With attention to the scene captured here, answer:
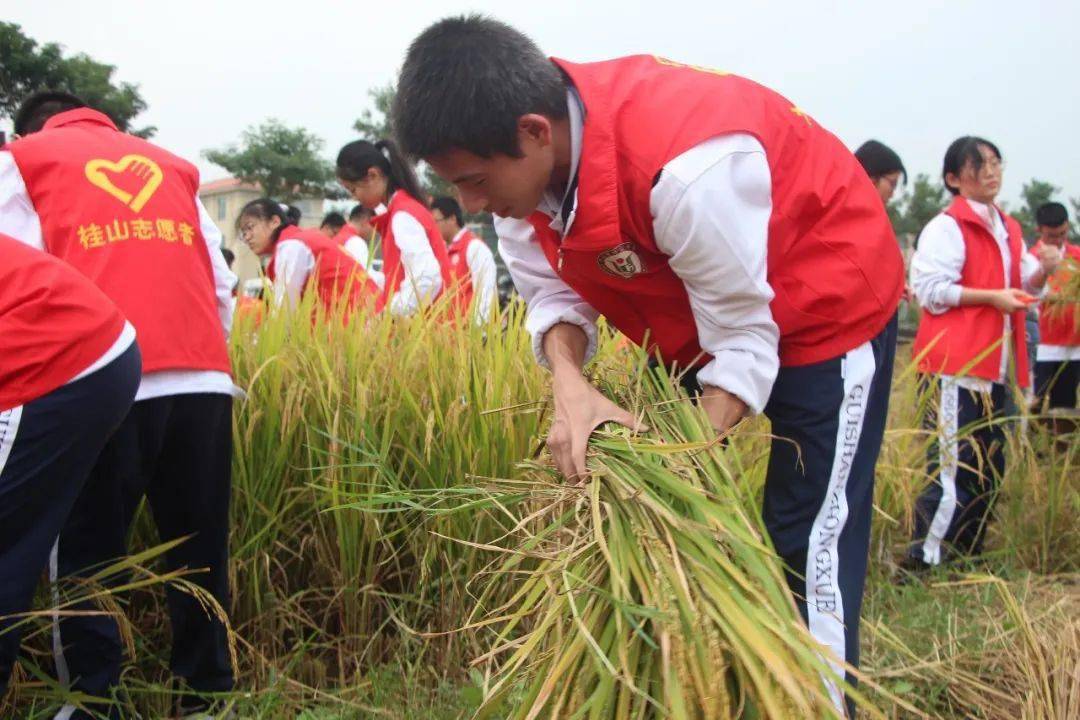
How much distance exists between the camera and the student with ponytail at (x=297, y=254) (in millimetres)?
3916

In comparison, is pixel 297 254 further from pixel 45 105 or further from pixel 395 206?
pixel 45 105

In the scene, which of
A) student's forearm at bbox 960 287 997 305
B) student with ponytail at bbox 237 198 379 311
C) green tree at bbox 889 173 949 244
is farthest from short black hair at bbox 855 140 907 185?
green tree at bbox 889 173 949 244

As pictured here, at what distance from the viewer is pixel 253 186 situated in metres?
31.5

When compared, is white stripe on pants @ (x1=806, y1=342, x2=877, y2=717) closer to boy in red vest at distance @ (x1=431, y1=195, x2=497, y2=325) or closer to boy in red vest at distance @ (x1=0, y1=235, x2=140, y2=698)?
boy in red vest at distance @ (x1=0, y1=235, x2=140, y2=698)

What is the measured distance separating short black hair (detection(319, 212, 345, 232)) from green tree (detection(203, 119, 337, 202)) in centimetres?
2129

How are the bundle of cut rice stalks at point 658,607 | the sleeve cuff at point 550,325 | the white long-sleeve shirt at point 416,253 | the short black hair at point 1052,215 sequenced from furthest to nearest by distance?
1. the short black hair at point 1052,215
2. the white long-sleeve shirt at point 416,253
3. the sleeve cuff at point 550,325
4. the bundle of cut rice stalks at point 658,607

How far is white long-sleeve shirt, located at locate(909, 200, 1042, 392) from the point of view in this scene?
156 inches

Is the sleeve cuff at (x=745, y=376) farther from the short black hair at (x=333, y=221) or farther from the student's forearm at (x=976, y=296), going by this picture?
the short black hair at (x=333, y=221)

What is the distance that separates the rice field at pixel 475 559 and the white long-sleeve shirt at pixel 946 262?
0.69 metres

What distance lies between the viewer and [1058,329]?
4844 mm


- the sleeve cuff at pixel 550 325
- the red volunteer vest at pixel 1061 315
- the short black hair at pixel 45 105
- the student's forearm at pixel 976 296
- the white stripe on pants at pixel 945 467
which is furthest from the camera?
the red volunteer vest at pixel 1061 315

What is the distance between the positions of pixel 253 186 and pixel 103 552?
3077 centimetres

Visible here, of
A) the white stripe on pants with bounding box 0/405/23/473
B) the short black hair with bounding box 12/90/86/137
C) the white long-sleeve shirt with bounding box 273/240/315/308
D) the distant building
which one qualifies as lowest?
the distant building

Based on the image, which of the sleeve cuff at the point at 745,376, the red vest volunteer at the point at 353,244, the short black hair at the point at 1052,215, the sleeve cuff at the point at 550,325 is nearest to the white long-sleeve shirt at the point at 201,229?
the sleeve cuff at the point at 550,325
